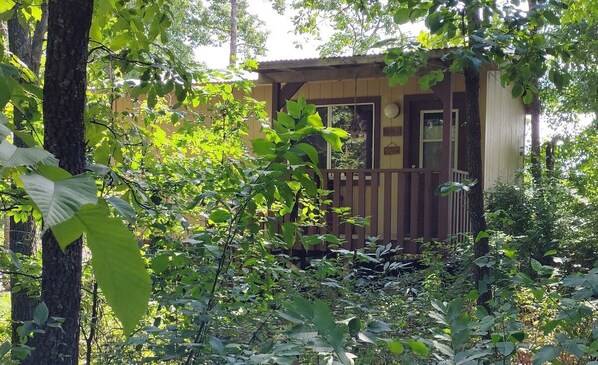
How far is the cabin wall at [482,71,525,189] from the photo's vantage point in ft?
35.9

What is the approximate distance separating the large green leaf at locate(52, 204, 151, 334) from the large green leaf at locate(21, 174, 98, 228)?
21 mm

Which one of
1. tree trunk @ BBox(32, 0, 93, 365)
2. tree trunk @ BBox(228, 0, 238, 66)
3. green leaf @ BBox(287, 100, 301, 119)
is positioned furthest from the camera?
tree trunk @ BBox(228, 0, 238, 66)

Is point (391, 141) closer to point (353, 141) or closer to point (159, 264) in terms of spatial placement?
point (353, 141)

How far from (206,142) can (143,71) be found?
2970mm

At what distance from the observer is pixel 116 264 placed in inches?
21.5

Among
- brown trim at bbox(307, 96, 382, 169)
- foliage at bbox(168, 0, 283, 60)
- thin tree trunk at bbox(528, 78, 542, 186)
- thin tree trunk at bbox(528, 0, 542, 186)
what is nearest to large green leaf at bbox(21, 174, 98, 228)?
brown trim at bbox(307, 96, 382, 169)

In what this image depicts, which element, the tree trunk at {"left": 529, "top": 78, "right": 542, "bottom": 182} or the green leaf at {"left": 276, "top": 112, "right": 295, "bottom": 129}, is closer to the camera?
the green leaf at {"left": 276, "top": 112, "right": 295, "bottom": 129}

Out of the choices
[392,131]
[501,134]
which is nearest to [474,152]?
[392,131]

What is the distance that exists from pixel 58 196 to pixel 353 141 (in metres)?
10.7

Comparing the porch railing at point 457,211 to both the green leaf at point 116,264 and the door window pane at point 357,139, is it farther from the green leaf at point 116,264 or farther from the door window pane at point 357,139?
the green leaf at point 116,264

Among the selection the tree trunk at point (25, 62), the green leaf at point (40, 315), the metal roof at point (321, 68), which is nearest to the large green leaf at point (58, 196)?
the green leaf at point (40, 315)

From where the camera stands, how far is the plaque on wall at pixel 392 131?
1073 centimetres

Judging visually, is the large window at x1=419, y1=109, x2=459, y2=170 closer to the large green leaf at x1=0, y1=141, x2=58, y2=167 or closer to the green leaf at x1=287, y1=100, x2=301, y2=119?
the green leaf at x1=287, y1=100, x2=301, y2=119

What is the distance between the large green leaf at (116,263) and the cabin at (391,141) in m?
8.22
